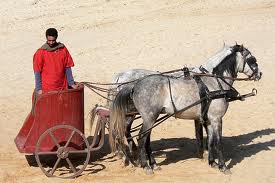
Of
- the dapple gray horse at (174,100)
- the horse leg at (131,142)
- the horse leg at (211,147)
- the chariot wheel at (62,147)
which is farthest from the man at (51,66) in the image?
the horse leg at (211,147)

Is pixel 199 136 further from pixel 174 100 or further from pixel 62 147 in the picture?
pixel 62 147

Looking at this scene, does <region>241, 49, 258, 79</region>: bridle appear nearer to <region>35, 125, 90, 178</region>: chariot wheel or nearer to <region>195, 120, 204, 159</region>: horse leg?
<region>195, 120, 204, 159</region>: horse leg

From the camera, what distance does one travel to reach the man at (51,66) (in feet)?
27.4

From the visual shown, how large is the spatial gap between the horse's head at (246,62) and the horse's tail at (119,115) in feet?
6.07

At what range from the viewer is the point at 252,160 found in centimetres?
933

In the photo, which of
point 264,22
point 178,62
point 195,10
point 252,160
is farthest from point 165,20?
point 252,160

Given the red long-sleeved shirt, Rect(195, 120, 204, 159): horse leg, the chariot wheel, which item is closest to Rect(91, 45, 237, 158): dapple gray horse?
Rect(195, 120, 204, 159): horse leg

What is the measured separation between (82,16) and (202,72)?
18.1 m

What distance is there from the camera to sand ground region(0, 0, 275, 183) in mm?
8992

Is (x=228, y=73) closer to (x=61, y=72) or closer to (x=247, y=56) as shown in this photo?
(x=247, y=56)

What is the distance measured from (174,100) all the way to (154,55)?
987cm

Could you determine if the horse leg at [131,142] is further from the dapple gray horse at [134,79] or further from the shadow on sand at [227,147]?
the shadow on sand at [227,147]

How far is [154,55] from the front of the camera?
18188 millimetres

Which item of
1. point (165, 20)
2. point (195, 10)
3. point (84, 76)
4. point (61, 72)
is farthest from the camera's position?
point (195, 10)
